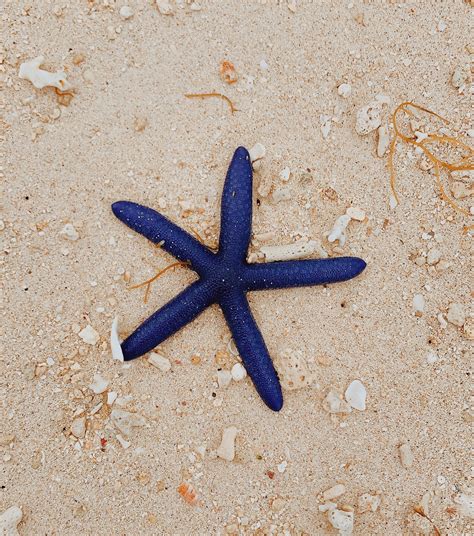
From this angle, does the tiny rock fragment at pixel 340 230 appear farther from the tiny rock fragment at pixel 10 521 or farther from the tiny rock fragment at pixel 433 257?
the tiny rock fragment at pixel 10 521

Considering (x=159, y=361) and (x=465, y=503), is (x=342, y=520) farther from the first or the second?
(x=159, y=361)

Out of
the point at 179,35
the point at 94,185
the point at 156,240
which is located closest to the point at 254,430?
the point at 156,240

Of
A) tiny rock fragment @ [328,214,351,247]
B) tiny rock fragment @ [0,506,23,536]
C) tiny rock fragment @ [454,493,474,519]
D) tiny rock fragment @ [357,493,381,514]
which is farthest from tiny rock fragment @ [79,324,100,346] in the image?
tiny rock fragment @ [454,493,474,519]

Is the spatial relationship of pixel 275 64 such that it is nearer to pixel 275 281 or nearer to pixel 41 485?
pixel 275 281

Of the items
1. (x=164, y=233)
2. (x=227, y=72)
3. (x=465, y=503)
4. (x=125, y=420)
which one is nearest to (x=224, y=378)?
(x=125, y=420)

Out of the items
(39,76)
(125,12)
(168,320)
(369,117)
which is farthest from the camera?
(369,117)

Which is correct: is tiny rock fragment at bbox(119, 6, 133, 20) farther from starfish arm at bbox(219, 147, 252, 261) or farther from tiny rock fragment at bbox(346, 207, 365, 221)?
tiny rock fragment at bbox(346, 207, 365, 221)

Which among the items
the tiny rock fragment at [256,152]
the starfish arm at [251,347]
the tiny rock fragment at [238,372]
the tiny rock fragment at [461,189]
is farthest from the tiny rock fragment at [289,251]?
the tiny rock fragment at [461,189]
